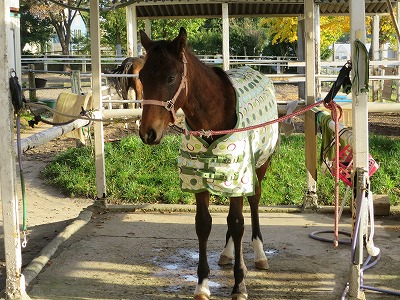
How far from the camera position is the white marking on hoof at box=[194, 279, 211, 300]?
454 cm

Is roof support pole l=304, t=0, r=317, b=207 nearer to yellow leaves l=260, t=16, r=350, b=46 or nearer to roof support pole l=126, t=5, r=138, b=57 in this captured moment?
roof support pole l=126, t=5, r=138, b=57

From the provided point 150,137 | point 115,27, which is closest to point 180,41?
point 150,137

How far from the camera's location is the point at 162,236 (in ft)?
20.9

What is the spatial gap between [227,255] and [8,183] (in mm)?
1967

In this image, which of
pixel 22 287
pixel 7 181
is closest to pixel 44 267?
pixel 22 287

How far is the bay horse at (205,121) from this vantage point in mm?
4121

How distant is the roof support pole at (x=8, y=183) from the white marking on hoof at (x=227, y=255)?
1.68 metres

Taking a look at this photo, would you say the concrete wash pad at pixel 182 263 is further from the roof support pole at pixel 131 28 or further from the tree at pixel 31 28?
the tree at pixel 31 28

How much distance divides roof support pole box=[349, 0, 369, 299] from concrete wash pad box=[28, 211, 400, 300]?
0.31 m

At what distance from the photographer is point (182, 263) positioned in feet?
18.0

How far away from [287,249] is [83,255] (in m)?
1.82

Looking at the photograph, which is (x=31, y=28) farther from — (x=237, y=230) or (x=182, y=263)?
(x=237, y=230)

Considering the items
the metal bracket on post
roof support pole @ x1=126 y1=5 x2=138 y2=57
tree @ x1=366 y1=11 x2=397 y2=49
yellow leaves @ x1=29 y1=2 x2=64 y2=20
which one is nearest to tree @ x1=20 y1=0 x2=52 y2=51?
yellow leaves @ x1=29 y1=2 x2=64 y2=20

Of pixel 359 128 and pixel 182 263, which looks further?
pixel 182 263
